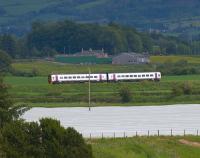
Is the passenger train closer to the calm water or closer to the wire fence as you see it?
the calm water

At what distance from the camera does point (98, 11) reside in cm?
17112

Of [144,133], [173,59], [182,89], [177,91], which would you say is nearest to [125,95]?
[177,91]

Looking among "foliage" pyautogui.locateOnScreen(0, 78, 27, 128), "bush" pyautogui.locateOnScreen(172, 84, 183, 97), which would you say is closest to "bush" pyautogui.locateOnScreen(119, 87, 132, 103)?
"bush" pyautogui.locateOnScreen(172, 84, 183, 97)

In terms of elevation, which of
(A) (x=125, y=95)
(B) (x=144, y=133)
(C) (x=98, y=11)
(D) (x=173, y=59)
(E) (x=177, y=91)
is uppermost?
(C) (x=98, y=11)

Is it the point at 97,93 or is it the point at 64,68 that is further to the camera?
the point at 64,68

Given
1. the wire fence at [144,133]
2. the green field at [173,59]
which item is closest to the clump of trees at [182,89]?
the wire fence at [144,133]

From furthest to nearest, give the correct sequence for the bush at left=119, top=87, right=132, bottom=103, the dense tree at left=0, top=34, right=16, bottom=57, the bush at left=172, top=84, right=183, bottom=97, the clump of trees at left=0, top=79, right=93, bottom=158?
the dense tree at left=0, top=34, right=16, bottom=57 → the bush at left=172, top=84, right=183, bottom=97 → the bush at left=119, top=87, right=132, bottom=103 → the clump of trees at left=0, top=79, right=93, bottom=158

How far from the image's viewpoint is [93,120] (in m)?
45.8

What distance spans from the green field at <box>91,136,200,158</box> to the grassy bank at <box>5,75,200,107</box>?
784 inches

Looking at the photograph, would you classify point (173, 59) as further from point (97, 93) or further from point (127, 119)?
point (127, 119)

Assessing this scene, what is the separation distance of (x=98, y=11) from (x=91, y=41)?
66.1 meters

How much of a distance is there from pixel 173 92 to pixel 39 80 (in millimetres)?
13880

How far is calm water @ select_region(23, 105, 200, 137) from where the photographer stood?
40.2 m

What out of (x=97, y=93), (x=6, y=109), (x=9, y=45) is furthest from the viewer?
(x=9, y=45)
